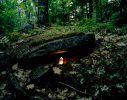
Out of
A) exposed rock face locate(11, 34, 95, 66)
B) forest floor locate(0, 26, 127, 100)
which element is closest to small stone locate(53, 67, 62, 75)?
forest floor locate(0, 26, 127, 100)

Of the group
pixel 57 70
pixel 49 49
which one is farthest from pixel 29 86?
pixel 49 49

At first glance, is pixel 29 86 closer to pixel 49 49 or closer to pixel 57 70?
pixel 57 70

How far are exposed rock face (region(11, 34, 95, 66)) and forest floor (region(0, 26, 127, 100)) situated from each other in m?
0.27

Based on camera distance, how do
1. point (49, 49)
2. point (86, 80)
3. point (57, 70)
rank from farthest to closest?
point (49, 49), point (57, 70), point (86, 80)

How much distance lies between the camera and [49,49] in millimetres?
5562

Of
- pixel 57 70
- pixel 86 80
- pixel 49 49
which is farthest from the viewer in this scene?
pixel 49 49

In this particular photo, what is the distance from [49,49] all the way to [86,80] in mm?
1354

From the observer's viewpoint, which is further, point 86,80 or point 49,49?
point 49,49

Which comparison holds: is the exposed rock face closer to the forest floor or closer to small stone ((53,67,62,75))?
the forest floor

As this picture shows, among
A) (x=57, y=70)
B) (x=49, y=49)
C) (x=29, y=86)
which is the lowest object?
(x=29, y=86)

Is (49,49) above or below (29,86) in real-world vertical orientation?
above

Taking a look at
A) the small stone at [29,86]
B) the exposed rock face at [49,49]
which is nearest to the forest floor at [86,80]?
the small stone at [29,86]

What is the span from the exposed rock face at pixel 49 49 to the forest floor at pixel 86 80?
271mm

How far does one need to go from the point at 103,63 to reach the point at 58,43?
1350 millimetres
